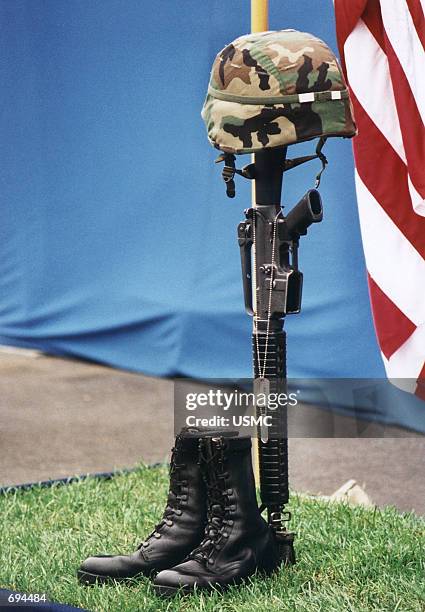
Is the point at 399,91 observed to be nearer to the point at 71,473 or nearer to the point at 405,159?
the point at 405,159

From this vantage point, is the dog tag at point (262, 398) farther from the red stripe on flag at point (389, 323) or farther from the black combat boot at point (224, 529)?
the red stripe on flag at point (389, 323)

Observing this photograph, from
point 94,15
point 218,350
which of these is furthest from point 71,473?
point 94,15

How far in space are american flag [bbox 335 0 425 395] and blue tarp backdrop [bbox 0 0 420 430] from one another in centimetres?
98

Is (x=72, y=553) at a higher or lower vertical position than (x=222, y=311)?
lower

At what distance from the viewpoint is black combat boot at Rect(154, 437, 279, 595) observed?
8.49ft

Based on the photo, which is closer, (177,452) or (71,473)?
(177,452)

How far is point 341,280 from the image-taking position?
14.7 ft

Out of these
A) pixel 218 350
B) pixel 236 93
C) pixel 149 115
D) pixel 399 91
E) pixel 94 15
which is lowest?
pixel 218 350

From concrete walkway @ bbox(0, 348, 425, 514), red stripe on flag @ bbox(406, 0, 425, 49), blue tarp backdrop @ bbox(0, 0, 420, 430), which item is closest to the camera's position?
red stripe on flag @ bbox(406, 0, 425, 49)

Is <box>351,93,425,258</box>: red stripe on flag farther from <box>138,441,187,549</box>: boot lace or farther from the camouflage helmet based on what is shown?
<box>138,441,187,549</box>: boot lace

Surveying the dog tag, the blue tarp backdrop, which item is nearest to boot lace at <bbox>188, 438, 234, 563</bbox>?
the dog tag

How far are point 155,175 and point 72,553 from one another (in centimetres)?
242

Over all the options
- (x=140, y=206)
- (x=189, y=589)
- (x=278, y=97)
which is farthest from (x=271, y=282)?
(x=140, y=206)

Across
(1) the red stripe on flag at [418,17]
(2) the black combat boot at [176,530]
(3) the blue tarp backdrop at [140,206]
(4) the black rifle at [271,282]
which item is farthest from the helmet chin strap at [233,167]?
(3) the blue tarp backdrop at [140,206]
